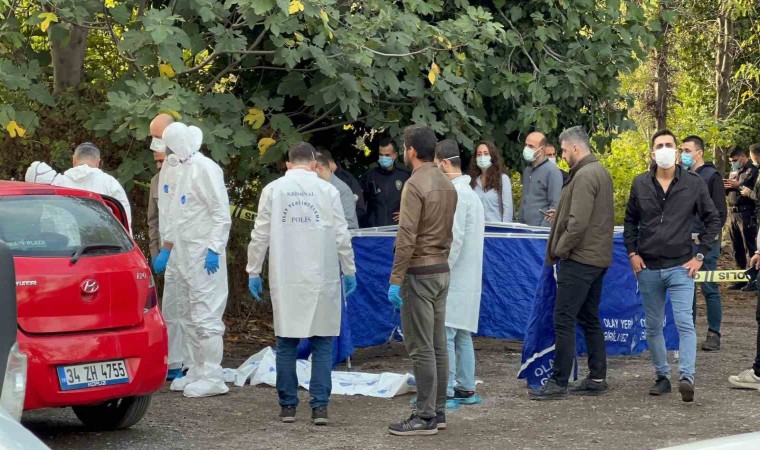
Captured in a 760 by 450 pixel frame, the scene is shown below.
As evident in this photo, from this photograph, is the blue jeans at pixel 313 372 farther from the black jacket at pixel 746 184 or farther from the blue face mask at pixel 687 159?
the black jacket at pixel 746 184

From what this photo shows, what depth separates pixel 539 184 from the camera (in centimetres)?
1211

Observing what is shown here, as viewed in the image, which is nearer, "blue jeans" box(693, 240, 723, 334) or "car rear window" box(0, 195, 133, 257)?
"car rear window" box(0, 195, 133, 257)

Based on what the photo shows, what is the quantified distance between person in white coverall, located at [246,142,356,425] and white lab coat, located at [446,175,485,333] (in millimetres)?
957

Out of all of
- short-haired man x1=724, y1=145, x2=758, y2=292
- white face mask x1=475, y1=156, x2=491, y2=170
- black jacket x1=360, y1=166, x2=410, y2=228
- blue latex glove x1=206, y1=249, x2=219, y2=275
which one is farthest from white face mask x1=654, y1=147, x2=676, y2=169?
short-haired man x1=724, y1=145, x2=758, y2=292

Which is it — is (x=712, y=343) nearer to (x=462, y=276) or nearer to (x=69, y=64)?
(x=462, y=276)

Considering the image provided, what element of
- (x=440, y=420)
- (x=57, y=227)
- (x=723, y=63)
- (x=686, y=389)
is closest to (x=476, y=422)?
(x=440, y=420)

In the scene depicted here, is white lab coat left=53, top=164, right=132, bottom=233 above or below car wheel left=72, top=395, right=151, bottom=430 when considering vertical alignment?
above

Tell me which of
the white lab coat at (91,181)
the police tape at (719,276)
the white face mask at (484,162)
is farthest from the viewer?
the white face mask at (484,162)

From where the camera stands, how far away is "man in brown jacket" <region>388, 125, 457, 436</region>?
7.99 m

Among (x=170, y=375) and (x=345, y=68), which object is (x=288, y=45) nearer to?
(x=345, y=68)

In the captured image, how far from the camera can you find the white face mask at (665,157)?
9.23 metres

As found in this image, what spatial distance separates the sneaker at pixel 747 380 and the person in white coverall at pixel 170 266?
4467mm

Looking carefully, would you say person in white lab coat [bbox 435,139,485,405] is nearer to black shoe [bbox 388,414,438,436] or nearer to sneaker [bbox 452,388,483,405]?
sneaker [bbox 452,388,483,405]

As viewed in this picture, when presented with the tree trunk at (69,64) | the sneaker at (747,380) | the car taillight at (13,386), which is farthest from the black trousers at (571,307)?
the tree trunk at (69,64)
